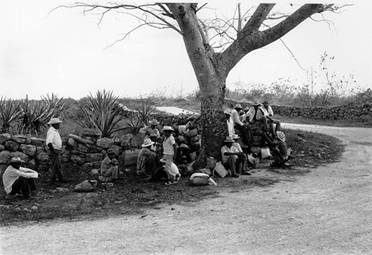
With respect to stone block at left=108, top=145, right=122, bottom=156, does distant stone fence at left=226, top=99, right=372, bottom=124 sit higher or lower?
higher

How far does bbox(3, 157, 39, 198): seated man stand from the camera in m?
9.04

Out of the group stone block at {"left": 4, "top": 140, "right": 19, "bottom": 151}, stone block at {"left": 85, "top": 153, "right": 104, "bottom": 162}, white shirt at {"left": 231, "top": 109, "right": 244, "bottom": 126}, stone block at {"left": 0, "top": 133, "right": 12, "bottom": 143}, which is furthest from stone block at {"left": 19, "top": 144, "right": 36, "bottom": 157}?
white shirt at {"left": 231, "top": 109, "right": 244, "bottom": 126}

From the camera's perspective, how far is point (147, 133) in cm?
1099

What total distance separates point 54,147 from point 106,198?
174cm

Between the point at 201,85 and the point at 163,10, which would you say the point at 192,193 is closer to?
the point at 201,85

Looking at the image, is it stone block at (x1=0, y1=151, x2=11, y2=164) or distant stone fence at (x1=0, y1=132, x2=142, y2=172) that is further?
distant stone fence at (x1=0, y1=132, x2=142, y2=172)

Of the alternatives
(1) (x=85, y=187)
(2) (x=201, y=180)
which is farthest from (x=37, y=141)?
(2) (x=201, y=180)

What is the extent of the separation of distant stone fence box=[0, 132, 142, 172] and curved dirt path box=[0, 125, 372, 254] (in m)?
2.87

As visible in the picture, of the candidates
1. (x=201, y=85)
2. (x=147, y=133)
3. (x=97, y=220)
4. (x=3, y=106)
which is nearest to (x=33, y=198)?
(x=97, y=220)

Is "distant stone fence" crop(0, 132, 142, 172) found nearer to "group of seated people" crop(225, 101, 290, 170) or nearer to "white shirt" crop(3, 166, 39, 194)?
"white shirt" crop(3, 166, 39, 194)

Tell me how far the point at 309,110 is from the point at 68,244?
19.3m

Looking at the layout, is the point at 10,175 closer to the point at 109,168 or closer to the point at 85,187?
the point at 85,187

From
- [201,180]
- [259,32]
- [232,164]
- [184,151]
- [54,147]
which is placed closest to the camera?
[54,147]

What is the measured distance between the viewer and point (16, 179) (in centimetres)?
911
